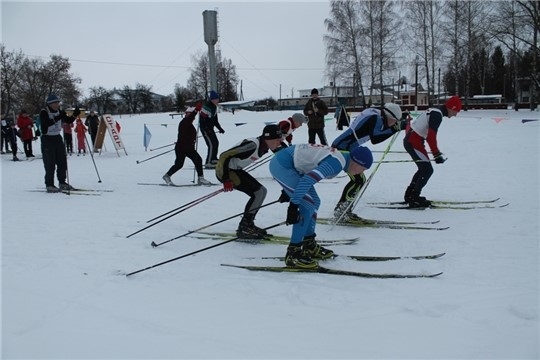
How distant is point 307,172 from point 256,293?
3.92ft

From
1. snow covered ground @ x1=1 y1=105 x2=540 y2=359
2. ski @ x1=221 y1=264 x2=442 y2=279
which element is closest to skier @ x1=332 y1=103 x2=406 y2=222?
snow covered ground @ x1=1 y1=105 x2=540 y2=359

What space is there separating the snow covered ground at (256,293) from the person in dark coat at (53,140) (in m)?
1.48

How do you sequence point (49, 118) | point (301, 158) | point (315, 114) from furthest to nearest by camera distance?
point (315, 114)
point (49, 118)
point (301, 158)

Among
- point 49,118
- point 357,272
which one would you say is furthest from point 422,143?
point 49,118

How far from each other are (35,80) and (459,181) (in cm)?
6039

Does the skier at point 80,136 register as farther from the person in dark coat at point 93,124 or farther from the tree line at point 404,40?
the tree line at point 404,40

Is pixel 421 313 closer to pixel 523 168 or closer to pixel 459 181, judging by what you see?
pixel 459 181

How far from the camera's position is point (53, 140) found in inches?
313

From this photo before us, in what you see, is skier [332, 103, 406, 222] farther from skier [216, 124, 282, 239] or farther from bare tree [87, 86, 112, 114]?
bare tree [87, 86, 112, 114]

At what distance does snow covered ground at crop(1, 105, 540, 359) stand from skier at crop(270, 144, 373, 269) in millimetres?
274

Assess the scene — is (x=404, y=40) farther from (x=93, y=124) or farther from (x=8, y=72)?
(x=8, y=72)

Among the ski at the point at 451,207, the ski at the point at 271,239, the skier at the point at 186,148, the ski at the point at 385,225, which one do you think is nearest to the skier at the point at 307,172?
the ski at the point at 271,239

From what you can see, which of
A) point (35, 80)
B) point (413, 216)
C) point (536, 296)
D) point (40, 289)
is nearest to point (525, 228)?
point (413, 216)

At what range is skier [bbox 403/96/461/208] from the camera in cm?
611
